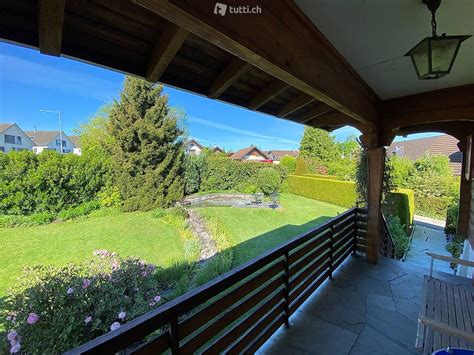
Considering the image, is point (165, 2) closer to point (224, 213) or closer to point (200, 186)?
point (224, 213)

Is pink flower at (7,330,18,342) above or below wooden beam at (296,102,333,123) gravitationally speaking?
below

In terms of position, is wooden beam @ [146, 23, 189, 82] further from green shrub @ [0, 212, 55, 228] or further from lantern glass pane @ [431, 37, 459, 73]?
green shrub @ [0, 212, 55, 228]

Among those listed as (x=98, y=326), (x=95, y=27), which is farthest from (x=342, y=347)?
(x=95, y=27)

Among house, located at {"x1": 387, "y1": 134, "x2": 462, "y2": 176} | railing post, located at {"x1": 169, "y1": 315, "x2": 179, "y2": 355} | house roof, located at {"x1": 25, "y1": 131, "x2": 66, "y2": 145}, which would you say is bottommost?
railing post, located at {"x1": 169, "y1": 315, "x2": 179, "y2": 355}

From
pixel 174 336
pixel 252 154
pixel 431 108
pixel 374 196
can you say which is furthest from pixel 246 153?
pixel 174 336

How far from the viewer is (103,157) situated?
1088cm

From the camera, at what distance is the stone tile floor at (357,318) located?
2021mm

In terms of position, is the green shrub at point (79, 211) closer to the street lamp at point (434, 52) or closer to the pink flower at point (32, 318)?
the pink flower at point (32, 318)

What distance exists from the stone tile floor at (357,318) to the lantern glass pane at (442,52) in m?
2.19

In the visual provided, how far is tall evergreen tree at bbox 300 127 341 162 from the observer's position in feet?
68.7

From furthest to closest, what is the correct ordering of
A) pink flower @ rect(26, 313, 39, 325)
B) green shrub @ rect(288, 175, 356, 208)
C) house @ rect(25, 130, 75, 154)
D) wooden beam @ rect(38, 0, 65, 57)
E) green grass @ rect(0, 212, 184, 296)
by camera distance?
house @ rect(25, 130, 75, 154) → green shrub @ rect(288, 175, 356, 208) → green grass @ rect(0, 212, 184, 296) → pink flower @ rect(26, 313, 39, 325) → wooden beam @ rect(38, 0, 65, 57)

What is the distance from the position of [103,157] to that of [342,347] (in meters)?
11.5

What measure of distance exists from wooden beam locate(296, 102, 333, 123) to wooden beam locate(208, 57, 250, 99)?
1.76m

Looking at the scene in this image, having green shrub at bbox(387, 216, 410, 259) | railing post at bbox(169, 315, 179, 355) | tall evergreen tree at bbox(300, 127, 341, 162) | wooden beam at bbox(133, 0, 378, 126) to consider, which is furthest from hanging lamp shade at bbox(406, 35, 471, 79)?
tall evergreen tree at bbox(300, 127, 341, 162)
